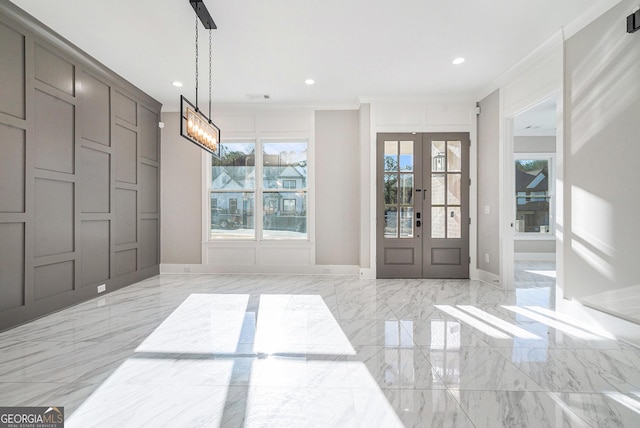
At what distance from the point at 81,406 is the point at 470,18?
468 centimetres

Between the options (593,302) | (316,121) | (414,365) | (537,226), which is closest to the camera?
(414,365)

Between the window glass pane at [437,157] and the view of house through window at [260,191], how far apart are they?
7.78ft

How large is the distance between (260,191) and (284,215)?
66 cm

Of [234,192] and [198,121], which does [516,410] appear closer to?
[198,121]

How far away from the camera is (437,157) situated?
17.0ft

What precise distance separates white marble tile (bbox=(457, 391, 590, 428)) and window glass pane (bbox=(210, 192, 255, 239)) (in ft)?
15.0

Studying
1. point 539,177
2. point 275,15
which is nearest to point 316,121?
point 275,15

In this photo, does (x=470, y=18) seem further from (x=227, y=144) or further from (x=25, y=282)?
(x=25, y=282)

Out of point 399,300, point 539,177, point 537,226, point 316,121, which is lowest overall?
point 399,300

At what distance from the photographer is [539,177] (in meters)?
7.48

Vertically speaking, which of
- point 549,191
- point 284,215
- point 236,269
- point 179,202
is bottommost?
point 236,269

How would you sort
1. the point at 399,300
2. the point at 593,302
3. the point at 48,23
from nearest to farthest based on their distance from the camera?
the point at 593,302, the point at 48,23, the point at 399,300

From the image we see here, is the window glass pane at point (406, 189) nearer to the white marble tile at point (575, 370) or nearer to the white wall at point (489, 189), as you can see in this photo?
the white wall at point (489, 189)

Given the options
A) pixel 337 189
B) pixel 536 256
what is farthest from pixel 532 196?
pixel 337 189
